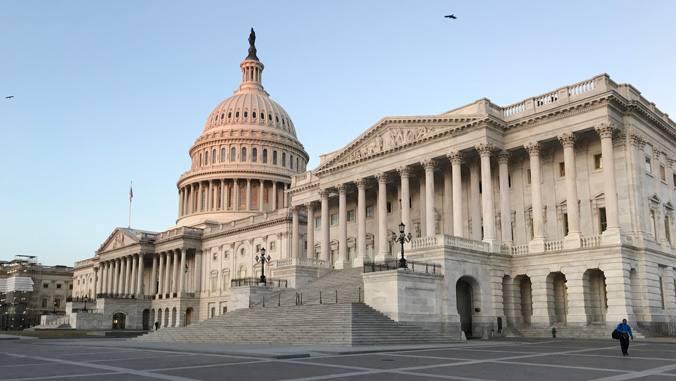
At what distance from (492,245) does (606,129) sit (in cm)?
1200

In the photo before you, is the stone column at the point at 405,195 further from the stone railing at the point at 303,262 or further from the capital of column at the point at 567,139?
the capital of column at the point at 567,139

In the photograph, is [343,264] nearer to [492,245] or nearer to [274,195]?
[492,245]

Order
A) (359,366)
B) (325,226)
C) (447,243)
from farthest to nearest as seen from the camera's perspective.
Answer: (325,226) < (447,243) < (359,366)

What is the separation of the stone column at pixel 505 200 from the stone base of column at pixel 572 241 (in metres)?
5.24

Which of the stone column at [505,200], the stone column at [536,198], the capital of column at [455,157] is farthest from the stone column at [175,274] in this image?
the stone column at [536,198]

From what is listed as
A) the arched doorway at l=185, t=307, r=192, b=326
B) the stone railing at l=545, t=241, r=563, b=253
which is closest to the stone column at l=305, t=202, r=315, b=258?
the stone railing at l=545, t=241, r=563, b=253

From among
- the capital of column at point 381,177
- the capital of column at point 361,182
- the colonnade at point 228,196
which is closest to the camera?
the capital of column at point 381,177

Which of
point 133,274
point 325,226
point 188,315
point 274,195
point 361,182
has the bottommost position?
point 188,315

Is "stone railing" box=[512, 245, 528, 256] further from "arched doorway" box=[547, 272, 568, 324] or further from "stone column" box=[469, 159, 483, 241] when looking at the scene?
"stone column" box=[469, 159, 483, 241]

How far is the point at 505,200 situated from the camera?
52.3 meters

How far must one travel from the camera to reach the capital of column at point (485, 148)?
51709 mm

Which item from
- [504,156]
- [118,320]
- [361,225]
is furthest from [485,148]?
[118,320]

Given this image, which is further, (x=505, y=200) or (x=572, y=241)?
(x=505, y=200)

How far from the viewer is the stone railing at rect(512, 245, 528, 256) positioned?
50.2 m
